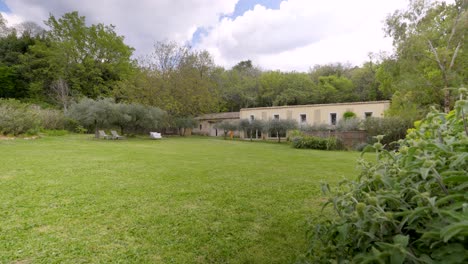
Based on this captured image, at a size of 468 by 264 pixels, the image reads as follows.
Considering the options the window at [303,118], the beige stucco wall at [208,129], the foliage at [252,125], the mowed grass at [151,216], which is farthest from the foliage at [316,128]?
the mowed grass at [151,216]

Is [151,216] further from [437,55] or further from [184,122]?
[184,122]

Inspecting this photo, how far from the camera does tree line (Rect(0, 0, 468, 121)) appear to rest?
13078mm

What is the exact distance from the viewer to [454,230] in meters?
0.57

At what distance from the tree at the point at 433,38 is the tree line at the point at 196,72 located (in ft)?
0.16

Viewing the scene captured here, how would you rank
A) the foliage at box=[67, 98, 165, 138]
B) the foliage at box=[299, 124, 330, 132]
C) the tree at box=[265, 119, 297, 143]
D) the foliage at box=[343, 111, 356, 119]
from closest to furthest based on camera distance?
the foliage at box=[67, 98, 165, 138] < the foliage at box=[299, 124, 330, 132] < the tree at box=[265, 119, 297, 143] < the foliage at box=[343, 111, 356, 119]

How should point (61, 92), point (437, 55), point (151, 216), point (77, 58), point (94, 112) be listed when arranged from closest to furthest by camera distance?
point (151, 216), point (437, 55), point (94, 112), point (61, 92), point (77, 58)

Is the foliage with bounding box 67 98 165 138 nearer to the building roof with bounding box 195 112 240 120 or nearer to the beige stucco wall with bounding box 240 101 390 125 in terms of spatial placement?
the building roof with bounding box 195 112 240 120

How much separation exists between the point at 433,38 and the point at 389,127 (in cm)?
525

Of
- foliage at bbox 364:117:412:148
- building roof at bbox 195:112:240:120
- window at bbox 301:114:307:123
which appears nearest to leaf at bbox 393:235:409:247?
foliage at bbox 364:117:412:148

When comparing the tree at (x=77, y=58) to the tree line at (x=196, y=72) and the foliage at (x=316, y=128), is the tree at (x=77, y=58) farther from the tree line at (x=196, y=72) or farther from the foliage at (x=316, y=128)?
the foliage at (x=316, y=128)

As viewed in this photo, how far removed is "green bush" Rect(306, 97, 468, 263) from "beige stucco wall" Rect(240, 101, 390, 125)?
2039 centimetres

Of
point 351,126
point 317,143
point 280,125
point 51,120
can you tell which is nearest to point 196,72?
point 280,125

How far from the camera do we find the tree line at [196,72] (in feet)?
42.9

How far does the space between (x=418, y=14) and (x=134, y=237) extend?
18.1 m
